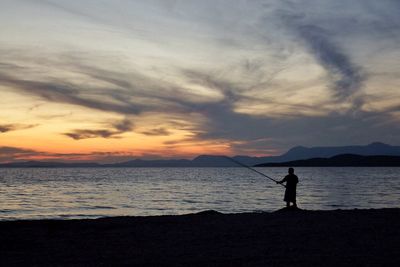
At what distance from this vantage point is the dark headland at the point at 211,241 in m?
9.76

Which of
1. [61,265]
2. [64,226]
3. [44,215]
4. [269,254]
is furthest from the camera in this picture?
[44,215]

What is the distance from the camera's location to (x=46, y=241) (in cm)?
1295

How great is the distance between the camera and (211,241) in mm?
12141

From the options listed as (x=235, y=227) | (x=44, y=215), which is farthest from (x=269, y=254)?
(x=44, y=215)

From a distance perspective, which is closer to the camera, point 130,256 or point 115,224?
point 130,256

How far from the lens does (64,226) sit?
16.1 metres

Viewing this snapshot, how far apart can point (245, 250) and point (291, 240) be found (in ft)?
6.13

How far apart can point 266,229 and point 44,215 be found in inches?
828

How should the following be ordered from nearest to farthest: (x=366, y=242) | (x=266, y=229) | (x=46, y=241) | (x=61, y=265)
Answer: (x=61, y=265)
(x=366, y=242)
(x=46, y=241)
(x=266, y=229)

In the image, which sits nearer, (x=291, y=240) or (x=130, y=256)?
(x=130, y=256)

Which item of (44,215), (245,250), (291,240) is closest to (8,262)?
(245,250)

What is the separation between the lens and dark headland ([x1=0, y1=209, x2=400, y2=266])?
9.76m

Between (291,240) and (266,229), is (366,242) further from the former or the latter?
(266,229)

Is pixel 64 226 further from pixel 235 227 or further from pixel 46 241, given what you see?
pixel 235 227
